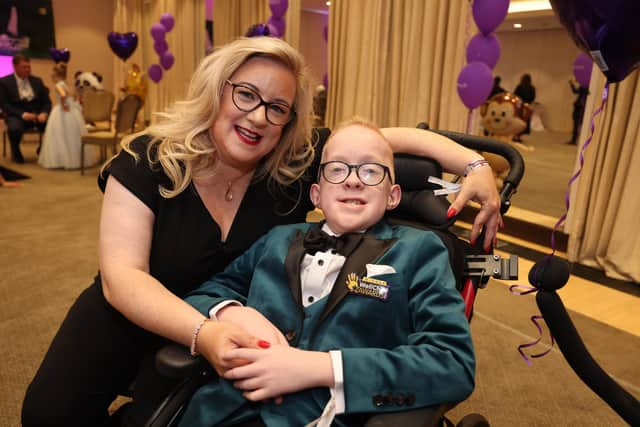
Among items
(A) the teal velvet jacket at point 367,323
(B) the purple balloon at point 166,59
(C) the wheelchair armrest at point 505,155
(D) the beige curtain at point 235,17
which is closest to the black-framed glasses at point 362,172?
(A) the teal velvet jacket at point 367,323

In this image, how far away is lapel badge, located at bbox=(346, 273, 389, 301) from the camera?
112 cm

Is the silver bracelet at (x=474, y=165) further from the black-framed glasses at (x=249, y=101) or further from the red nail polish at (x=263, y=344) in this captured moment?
the red nail polish at (x=263, y=344)

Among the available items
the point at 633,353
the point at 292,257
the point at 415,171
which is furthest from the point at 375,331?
the point at 633,353

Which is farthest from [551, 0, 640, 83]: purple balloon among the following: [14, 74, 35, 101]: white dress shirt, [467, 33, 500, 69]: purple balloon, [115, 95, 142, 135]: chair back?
[14, 74, 35, 101]: white dress shirt

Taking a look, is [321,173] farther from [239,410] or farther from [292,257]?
[239,410]

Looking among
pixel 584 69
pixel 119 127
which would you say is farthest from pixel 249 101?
pixel 119 127

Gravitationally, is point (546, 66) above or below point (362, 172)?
above

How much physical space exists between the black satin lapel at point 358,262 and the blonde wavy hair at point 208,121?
1.31ft

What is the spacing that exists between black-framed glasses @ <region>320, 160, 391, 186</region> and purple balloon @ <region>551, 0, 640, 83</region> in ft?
1.73

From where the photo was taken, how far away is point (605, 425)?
5.99 ft

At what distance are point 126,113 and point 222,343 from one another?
5616mm

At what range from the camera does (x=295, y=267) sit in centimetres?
121

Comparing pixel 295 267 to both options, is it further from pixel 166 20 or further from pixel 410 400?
pixel 166 20

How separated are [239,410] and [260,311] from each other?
25 cm
